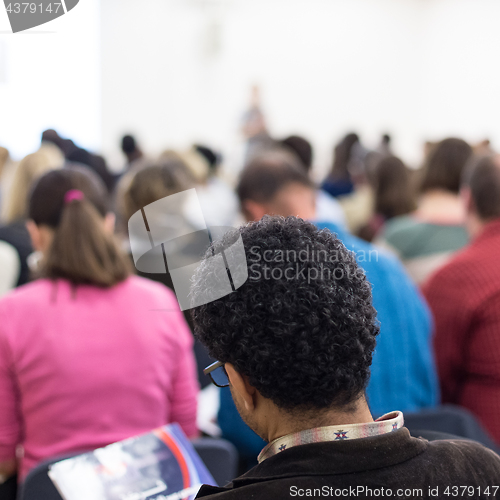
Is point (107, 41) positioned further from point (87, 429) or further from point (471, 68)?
point (87, 429)

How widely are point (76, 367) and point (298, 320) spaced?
772 millimetres

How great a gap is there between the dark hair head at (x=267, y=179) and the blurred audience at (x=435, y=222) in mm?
747

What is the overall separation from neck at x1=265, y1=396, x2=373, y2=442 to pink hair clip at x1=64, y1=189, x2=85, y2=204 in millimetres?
961

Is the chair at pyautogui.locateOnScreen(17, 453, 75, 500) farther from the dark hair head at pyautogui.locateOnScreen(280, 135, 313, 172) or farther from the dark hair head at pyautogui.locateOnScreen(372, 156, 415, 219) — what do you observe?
the dark hair head at pyautogui.locateOnScreen(280, 135, 313, 172)

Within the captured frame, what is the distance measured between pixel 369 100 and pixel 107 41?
3959 millimetres

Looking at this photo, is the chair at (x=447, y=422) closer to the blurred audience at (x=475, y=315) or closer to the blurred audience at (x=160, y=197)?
the blurred audience at (x=475, y=315)

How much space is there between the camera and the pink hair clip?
1399 mm

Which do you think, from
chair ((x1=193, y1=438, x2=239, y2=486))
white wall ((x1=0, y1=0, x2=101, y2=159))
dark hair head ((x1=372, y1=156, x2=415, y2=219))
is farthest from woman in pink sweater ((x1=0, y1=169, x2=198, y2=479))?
white wall ((x1=0, y1=0, x2=101, y2=159))

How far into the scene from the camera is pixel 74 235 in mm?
1329

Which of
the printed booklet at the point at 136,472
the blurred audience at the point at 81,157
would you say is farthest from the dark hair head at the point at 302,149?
the printed booklet at the point at 136,472

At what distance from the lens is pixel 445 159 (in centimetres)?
244

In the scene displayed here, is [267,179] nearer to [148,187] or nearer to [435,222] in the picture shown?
[148,187]

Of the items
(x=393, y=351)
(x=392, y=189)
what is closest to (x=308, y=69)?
(x=392, y=189)

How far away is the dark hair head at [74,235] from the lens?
4.18 ft
